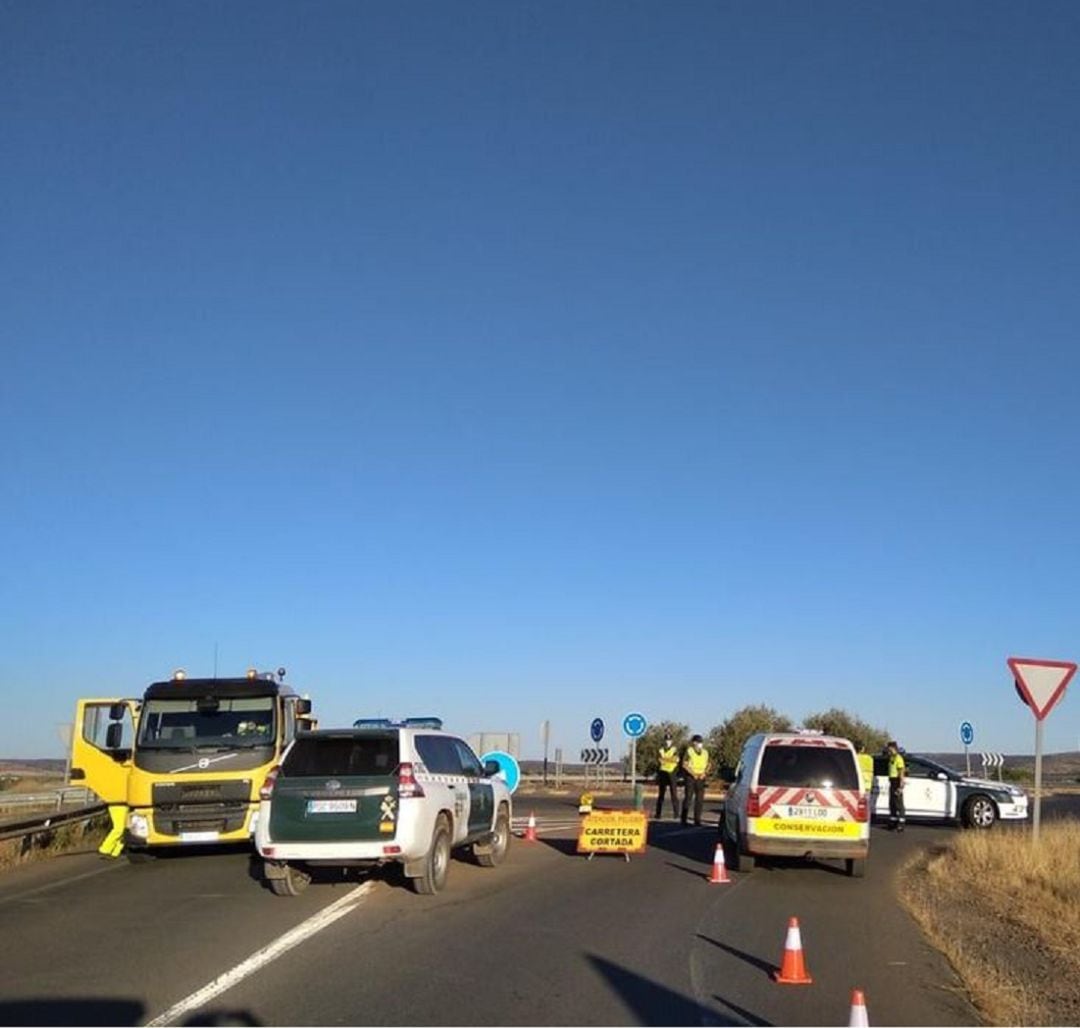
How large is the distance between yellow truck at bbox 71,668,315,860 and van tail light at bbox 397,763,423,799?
3934mm

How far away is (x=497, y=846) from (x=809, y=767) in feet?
14.5

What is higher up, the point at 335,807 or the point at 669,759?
the point at 335,807

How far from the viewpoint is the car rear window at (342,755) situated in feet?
43.0

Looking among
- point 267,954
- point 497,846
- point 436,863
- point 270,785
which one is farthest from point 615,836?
point 267,954

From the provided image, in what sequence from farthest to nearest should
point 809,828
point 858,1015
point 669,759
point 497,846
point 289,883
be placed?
point 669,759 → point 497,846 → point 809,828 → point 289,883 → point 858,1015

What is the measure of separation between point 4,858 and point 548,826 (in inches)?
419

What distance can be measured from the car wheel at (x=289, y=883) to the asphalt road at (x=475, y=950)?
0.25 meters

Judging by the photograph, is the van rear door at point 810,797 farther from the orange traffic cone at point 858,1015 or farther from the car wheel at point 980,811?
the car wheel at point 980,811

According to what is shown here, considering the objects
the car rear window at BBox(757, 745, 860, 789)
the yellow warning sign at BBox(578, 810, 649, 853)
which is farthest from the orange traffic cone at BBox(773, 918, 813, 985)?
the yellow warning sign at BBox(578, 810, 649, 853)

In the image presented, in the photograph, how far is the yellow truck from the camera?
16.3 metres

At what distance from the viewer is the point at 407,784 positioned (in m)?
12.9

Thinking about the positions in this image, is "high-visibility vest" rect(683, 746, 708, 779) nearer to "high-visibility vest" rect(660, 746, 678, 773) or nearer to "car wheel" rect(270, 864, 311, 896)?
"high-visibility vest" rect(660, 746, 678, 773)

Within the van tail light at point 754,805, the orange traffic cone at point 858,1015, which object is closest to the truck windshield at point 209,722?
the van tail light at point 754,805

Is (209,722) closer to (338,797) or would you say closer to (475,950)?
(338,797)
